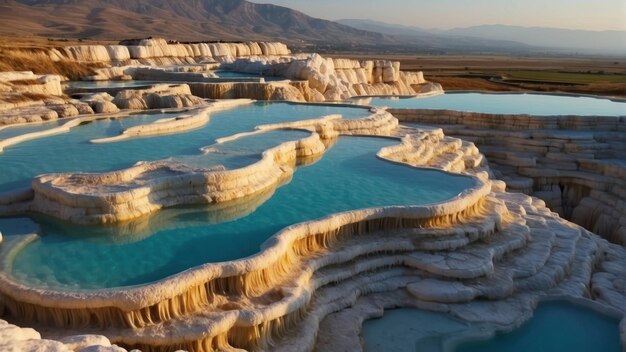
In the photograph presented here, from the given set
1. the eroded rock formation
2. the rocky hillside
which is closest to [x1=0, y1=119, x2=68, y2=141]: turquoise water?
the eroded rock formation

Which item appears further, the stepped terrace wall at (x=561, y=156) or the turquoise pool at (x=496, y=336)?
the stepped terrace wall at (x=561, y=156)

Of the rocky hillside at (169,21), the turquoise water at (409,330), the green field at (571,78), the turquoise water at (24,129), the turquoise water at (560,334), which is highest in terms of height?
the rocky hillside at (169,21)

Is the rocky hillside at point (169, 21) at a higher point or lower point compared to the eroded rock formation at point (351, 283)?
higher

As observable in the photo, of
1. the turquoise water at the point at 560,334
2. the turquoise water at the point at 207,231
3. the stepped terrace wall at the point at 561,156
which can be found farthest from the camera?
the stepped terrace wall at the point at 561,156

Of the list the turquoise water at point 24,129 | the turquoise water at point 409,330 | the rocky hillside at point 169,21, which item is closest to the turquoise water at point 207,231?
the turquoise water at point 409,330

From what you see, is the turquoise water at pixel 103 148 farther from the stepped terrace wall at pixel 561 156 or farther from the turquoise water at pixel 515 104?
the turquoise water at pixel 515 104

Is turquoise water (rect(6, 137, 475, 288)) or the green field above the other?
turquoise water (rect(6, 137, 475, 288))

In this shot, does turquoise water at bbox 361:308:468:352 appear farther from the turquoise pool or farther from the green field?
the green field
